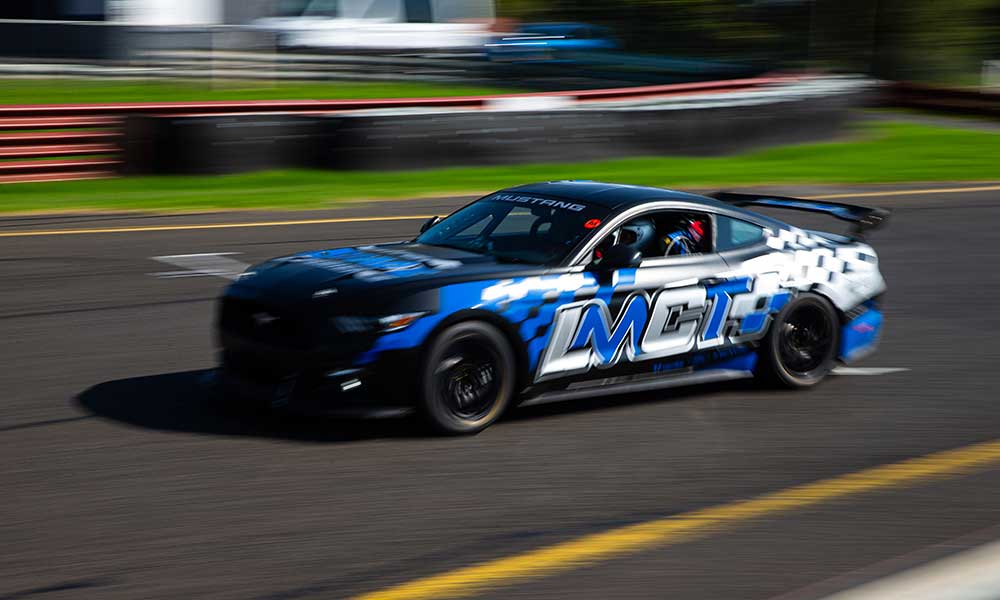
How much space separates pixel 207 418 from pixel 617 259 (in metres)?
2.47

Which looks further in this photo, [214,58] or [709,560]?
[214,58]

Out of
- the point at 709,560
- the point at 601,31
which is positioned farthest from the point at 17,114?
the point at 601,31

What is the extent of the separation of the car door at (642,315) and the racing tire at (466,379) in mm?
295

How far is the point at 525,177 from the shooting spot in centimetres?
1850

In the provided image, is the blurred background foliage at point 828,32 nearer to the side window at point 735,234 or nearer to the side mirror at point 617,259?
the side window at point 735,234

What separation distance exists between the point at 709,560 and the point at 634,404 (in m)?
2.62

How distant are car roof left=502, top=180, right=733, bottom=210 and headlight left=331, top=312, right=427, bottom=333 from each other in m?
1.73

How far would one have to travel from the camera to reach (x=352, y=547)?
5234mm

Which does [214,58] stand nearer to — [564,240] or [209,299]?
[209,299]

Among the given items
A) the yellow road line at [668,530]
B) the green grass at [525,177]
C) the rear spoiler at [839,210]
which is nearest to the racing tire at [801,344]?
the rear spoiler at [839,210]

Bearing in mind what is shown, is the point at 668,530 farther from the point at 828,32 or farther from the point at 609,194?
the point at 828,32

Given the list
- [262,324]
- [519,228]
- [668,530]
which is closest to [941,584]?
[668,530]

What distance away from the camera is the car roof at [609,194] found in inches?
305

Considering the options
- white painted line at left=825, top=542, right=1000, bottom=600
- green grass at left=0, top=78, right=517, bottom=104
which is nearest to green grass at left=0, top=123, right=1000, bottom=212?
green grass at left=0, top=78, right=517, bottom=104
